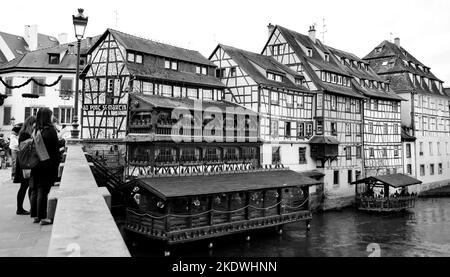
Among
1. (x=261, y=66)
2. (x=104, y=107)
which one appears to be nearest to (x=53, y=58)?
(x=104, y=107)

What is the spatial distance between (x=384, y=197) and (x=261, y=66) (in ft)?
53.4

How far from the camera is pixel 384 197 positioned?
37.7m

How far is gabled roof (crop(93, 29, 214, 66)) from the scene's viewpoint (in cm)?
2878

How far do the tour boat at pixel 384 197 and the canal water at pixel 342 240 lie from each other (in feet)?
3.62

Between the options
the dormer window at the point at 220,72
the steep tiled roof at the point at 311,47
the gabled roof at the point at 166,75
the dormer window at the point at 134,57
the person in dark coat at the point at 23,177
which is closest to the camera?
the person in dark coat at the point at 23,177

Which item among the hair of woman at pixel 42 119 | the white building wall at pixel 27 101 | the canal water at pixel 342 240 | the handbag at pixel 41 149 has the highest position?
the white building wall at pixel 27 101

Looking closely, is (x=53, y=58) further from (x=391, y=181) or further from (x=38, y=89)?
(x=391, y=181)

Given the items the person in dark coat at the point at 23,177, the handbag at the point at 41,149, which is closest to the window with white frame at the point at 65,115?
the person in dark coat at the point at 23,177

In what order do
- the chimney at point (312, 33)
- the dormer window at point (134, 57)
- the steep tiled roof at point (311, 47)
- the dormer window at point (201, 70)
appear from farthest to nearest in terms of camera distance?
the chimney at point (312, 33), the steep tiled roof at point (311, 47), the dormer window at point (201, 70), the dormer window at point (134, 57)

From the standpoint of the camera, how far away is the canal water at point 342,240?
77.7ft

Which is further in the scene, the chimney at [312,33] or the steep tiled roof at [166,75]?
the chimney at [312,33]

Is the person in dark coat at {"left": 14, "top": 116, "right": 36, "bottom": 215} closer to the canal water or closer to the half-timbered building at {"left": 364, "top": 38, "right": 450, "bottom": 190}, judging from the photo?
the canal water

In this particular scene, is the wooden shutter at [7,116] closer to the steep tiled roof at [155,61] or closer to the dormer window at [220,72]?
the steep tiled roof at [155,61]
